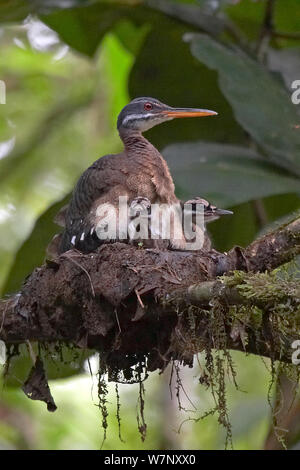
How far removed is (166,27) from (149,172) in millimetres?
1854

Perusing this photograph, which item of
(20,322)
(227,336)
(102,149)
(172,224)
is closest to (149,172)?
(172,224)

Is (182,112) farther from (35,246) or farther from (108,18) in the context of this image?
(108,18)

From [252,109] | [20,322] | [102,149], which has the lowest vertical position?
[102,149]

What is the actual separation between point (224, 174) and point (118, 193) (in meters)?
0.91

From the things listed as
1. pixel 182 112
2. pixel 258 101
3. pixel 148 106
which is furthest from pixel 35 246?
pixel 258 101

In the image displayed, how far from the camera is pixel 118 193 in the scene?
555cm

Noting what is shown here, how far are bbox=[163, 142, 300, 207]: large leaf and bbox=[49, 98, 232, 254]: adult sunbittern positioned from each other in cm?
16

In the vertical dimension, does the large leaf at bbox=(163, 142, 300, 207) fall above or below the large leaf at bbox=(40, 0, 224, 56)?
below

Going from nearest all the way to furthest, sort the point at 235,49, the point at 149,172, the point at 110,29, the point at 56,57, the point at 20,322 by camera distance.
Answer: the point at 20,322 < the point at 149,172 < the point at 235,49 < the point at 110,29 < the point at 56,57

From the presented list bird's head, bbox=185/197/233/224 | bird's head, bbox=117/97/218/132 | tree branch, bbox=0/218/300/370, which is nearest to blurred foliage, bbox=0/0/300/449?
bird's head, bbox=117/97/218/132

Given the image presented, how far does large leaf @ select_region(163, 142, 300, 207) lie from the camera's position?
596 centimetres

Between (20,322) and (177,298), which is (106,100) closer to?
(20,322)

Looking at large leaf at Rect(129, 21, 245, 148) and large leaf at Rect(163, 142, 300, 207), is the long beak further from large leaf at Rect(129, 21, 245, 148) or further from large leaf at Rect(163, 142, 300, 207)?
large leaf at Rect(129, 21, 245, 148)

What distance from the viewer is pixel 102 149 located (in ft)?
33.0
